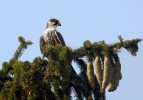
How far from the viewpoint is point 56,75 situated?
596 cm

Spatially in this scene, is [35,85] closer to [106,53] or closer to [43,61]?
[43,61]

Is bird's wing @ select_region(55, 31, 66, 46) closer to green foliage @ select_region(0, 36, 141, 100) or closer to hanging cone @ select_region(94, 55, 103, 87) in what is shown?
green foliage @ select_region(0, 36, 141, 100)

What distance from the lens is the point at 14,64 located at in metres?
6.30

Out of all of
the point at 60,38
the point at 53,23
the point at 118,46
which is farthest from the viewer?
the point at 53,23

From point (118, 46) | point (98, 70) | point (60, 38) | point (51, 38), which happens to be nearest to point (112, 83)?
point (98, 70)

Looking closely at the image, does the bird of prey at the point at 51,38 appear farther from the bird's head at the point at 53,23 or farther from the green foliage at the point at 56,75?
→ the green foliage at the point at 56,75

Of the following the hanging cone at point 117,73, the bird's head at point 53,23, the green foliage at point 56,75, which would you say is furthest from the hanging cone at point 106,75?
the bird's head at point 53,23

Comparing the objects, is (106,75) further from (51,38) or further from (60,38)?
(51,38)

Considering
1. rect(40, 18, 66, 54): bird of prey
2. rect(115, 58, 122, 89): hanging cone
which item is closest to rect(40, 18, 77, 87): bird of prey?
rect(40, 18, 66, 54): bird of prey

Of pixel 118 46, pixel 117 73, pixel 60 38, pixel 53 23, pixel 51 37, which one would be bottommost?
pixel 117 73

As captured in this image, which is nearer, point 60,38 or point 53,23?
point 60,38

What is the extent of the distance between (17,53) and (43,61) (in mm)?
973

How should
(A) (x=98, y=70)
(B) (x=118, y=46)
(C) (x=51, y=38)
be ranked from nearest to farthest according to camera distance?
(A) (x=98, y=70), (B) (x=118, y=46), (C) (x=51, y=38)

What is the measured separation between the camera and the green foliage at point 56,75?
6.00 metres
